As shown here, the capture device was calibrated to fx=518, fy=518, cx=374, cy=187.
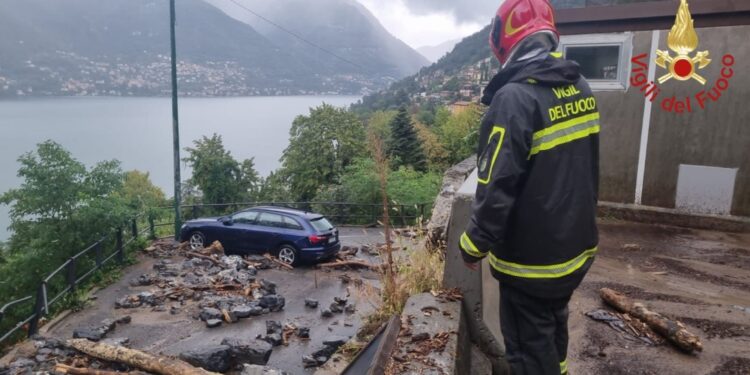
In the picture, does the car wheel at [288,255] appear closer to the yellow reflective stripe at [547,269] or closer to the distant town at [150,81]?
the yellow reflective stripe at [547,269]

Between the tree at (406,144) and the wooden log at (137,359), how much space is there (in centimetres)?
3282

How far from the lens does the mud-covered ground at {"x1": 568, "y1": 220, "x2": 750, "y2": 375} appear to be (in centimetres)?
354

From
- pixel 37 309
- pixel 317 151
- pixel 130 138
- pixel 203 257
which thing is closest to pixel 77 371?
pixel 37 309

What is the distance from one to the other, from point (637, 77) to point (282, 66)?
17544 cm

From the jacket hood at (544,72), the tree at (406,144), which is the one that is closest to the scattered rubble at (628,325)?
the jacket hood at (544,72)

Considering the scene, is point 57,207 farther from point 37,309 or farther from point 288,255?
point 288,255

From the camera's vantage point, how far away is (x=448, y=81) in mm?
113312

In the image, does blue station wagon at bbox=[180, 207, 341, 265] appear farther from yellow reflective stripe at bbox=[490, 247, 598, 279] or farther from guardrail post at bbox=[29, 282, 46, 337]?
yellow reflective stripe at bbox=[490, 247, 598, 279]

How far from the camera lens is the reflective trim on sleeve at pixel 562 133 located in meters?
2.31

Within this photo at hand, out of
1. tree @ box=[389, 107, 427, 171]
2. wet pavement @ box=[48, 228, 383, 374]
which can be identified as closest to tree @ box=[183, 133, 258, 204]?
tree @ box=[389, 107, 427, 171]

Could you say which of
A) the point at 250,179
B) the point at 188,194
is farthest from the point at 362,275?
the point at 188,194

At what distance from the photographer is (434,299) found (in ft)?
11.2

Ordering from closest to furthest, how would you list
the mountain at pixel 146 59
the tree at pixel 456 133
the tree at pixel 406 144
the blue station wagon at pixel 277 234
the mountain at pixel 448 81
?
1. the blue station wagon at pixel 277 234
2. the tree at pixel 406 144
3. the tree at pixel 456 133
4. the mountain at pixel 448 81
5. the mountain at pixel 146 59

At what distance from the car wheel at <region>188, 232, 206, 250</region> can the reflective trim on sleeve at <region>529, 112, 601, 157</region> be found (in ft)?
51.0
